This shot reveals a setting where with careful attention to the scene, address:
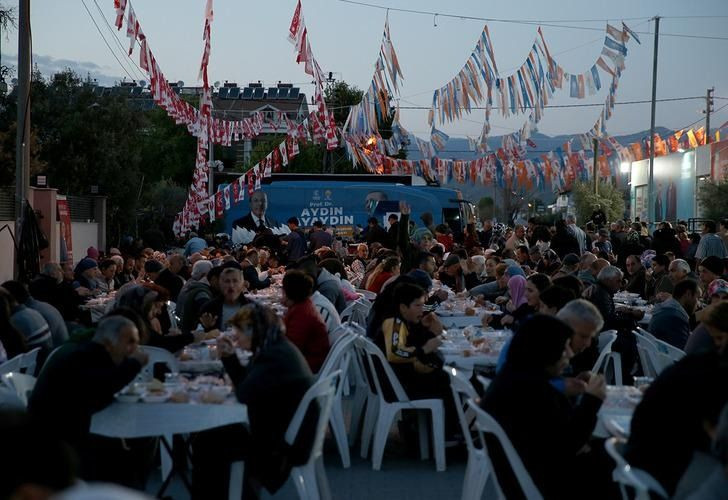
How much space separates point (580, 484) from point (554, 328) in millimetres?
740

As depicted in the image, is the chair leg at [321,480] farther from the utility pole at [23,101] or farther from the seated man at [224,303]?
the utility pole at [23,101]

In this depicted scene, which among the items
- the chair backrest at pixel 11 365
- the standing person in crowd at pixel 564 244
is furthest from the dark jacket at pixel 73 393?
the standing person in crowd at pixel 564 244

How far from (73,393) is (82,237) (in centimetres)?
2532

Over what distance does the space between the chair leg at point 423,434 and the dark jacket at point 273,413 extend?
267 centimetres

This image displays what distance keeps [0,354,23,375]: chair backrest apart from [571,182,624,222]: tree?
54.5 m

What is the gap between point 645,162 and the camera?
56.2 metres

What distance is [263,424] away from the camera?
6215 millimetres

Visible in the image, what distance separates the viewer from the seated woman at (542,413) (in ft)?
17.1

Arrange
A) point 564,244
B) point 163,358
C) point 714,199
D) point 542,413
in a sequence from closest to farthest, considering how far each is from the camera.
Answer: point 542,413 < point 163,358 < point 564,244 < point 714,199

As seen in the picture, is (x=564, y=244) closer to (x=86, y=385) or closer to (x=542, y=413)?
(x=86, y=385)

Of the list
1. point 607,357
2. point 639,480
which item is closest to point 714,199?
point 607,357

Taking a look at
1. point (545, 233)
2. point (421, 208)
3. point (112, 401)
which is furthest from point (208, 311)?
point (421, 208)

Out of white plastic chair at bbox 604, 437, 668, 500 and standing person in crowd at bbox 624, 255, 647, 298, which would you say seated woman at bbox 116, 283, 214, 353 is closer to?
white plastic chair at bbox 604, 437, 668, 500

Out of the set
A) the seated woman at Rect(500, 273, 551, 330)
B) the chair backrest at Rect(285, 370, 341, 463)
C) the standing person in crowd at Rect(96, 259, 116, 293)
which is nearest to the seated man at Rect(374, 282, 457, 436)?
the seated woman at Rect(500, 273, 551, 330)
